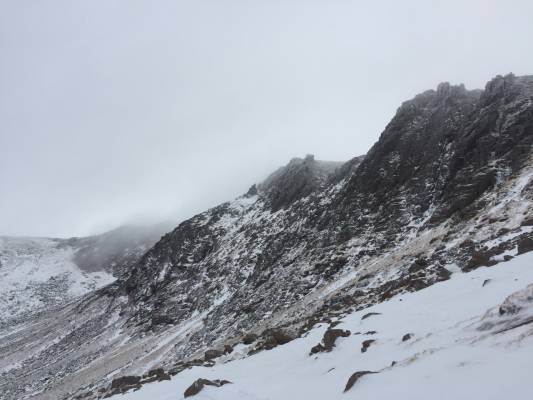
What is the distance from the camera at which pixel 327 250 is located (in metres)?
54.9

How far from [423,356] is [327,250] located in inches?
1821

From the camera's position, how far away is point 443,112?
65688 millimetres

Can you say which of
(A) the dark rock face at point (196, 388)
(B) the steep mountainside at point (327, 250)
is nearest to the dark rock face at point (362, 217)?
(B) the steep mountainside at point (327, 250)

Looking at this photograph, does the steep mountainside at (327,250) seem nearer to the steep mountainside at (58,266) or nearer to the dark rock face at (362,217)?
the dark rock face at (362,217)

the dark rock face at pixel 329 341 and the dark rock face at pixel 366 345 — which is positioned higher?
the dark rock face at pixel 366 345

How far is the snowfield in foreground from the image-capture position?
22.4 feet

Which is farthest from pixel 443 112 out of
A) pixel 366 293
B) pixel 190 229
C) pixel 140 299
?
pixel 140 299

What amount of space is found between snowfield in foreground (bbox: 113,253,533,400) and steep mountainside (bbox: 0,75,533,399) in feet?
18.6

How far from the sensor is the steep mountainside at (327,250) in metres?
34.2

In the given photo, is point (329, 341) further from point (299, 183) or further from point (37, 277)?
point (37, 277)

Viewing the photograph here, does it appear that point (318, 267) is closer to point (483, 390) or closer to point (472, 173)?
point (472, 173)

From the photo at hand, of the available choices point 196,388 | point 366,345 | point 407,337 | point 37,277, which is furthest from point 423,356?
point 37,277

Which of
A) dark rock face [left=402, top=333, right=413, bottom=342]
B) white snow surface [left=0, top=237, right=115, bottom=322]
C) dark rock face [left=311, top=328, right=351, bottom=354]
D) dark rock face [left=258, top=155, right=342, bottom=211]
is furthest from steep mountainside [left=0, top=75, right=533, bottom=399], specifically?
white snow surface [left=0, top=237, right=115, bottom=322]

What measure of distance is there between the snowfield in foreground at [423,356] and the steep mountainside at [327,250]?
567cm
